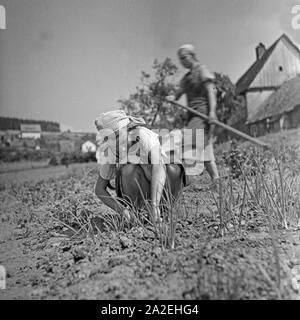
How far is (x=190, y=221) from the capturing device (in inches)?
63.1

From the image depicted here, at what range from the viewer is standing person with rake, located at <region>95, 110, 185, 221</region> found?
175 centimetres

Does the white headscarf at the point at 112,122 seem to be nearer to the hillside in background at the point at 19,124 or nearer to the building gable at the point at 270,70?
the hillside in background at the point at 19,124

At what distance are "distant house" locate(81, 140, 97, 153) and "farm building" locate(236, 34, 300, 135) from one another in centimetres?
99

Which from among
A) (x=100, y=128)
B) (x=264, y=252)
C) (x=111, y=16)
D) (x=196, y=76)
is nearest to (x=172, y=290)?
(x=264, y=252)

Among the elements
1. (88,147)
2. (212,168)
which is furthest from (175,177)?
(88,147)

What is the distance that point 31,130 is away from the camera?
7.72ft

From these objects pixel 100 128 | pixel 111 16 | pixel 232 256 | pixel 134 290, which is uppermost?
pixel 111 16

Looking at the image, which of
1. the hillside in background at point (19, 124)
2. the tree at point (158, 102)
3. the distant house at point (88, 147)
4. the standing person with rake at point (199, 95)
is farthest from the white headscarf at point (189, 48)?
the hillside in background at point (19, 124)

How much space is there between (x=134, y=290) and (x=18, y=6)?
183cm

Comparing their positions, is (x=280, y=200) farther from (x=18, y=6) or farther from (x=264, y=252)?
(x=18, y=6)

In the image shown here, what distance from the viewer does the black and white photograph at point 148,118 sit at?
1.58 metres

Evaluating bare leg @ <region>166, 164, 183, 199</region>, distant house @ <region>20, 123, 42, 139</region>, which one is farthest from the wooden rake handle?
distant house @ <region>20, 123, 42, 139</region>

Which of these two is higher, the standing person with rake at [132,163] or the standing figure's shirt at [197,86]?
the standing figure's shirt at [197,86]

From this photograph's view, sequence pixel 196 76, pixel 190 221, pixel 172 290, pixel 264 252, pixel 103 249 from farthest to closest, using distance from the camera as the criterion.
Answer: pixel 196 76 → pixel 190 221 → pixel 103 249 → pixel 264 252 → pixel 172 290
